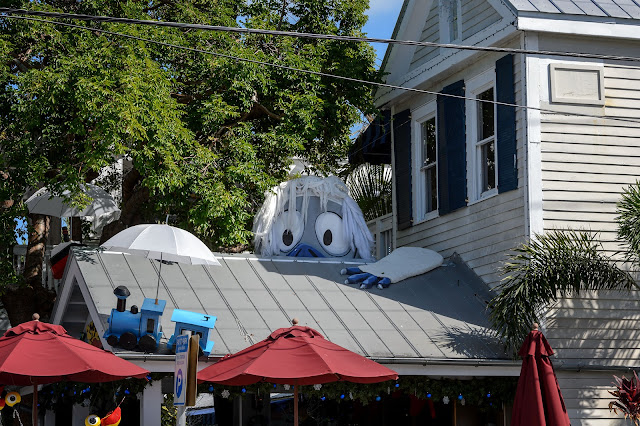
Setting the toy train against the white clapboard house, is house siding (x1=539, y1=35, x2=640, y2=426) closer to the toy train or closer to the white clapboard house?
the white clapboard house

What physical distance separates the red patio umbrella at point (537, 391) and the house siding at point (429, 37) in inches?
253

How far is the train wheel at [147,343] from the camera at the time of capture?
451 inches

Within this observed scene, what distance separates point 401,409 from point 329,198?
4013 millimetres

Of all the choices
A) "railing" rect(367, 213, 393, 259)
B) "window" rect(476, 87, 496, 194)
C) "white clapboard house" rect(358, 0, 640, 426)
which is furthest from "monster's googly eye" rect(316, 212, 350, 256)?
"window" rect(476, 87, 496, 194)


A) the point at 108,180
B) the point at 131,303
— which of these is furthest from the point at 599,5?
the point at 108,180

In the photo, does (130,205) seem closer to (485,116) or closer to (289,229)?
(289,229)

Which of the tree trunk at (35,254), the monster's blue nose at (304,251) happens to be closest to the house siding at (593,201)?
the monster's blue nose at (304,251)

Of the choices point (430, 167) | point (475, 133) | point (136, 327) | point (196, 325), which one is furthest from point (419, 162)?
point (136, 327)

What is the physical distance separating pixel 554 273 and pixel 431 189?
434cm

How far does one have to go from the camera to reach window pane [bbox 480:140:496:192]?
14.7m

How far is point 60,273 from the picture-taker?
16.8 metres

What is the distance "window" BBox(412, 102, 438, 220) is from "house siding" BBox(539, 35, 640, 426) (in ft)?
9.95

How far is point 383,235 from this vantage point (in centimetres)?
1838

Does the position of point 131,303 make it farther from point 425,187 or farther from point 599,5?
point 599,5
